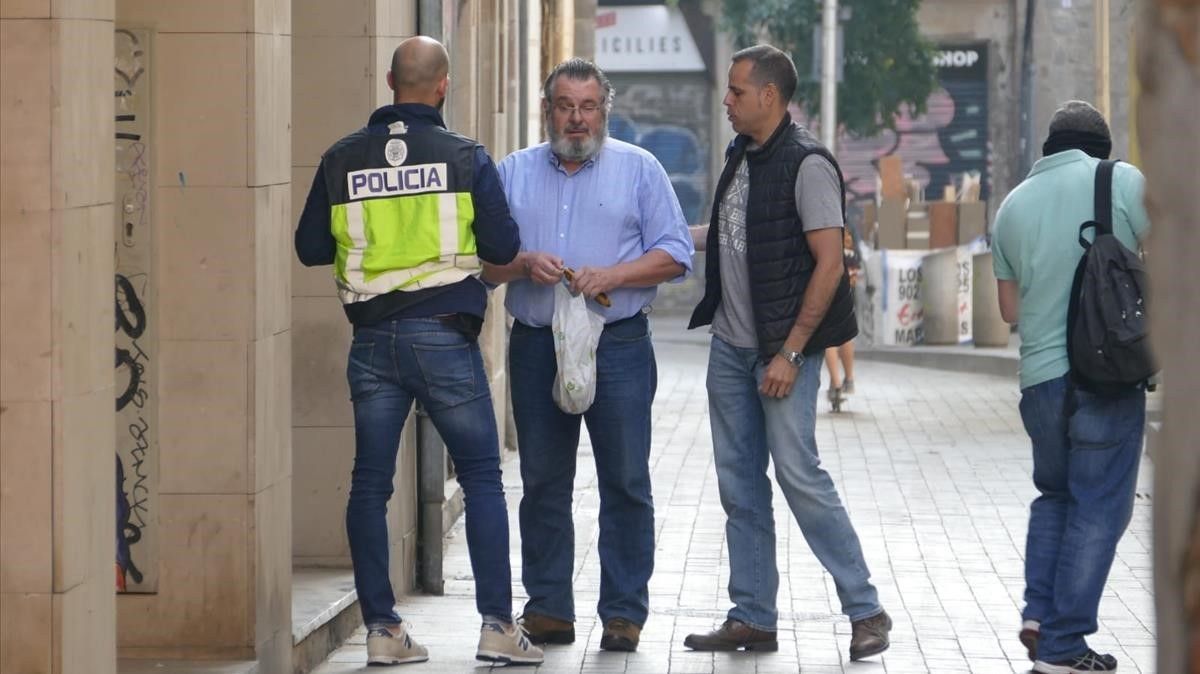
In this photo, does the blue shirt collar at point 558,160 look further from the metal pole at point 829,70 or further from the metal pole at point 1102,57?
the metal pole at point 829,70

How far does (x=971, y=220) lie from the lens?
80.4ft

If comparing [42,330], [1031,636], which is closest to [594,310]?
[1031,636]

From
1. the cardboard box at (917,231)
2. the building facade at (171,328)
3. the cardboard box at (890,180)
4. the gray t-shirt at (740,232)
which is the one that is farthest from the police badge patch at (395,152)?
the cardboard box at (890,180)

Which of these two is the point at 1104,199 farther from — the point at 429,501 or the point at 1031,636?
the point at 429,501

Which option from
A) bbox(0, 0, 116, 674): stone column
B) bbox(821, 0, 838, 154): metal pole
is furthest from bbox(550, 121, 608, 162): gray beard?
bbox(821, 0, 838, 154): metal pole

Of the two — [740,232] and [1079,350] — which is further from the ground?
[740,232]

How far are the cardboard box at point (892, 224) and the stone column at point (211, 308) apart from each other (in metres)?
19.0

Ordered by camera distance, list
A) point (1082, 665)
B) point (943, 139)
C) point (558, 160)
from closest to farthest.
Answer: point (1082, 665) < point (558, 160) < point (943, 139)

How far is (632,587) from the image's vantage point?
686 centimetres

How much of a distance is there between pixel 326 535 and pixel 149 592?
1752 millimetres

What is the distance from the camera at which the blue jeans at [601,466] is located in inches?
265

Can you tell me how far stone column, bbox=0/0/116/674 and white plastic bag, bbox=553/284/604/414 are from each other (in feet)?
7.76

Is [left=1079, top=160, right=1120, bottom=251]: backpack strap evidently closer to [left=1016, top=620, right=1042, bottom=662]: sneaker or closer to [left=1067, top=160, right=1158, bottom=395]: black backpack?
[left=1067, top=160, right=1158, bottom=395]: black backpack

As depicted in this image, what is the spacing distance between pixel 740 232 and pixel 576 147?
58cm
